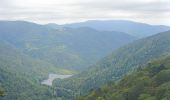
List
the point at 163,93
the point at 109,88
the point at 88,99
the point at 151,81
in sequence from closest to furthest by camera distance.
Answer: the point at 163,93
the point at 151,81
the point at 88,99
the point at 109,88

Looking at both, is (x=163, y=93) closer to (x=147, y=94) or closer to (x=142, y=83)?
(x=147, y=94)

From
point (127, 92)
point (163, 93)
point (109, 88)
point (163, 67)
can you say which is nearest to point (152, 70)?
point (163, 67)

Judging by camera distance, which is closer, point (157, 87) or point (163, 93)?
point (163, 93)

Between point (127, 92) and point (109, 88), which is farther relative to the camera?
point (109, 88)

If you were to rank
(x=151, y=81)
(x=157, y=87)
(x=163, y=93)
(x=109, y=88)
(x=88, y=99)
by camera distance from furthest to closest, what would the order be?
Answer: (x=109, y=88) < (x=88, y=99) < (x=151, y=81) < (x=157, y=87) < (x=163, y=93)

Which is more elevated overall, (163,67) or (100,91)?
(163,67)

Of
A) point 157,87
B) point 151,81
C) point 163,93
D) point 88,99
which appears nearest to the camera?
point 163,93

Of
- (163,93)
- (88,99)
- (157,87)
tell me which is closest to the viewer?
(163,93)

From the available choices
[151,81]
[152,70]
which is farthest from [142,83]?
[152,70]

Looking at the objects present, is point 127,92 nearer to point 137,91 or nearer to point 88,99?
point 137,91
